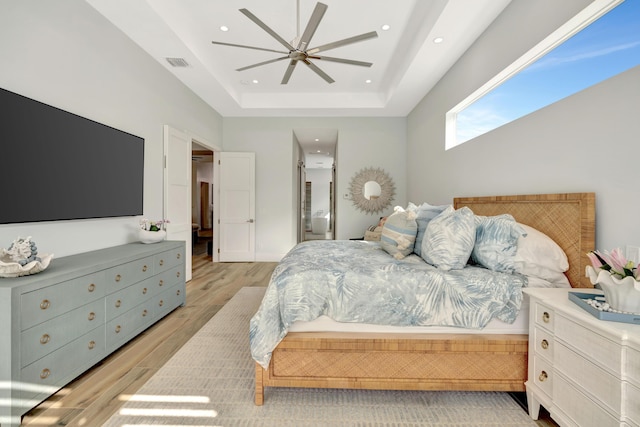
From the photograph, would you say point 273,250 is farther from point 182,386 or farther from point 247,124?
point 182,386

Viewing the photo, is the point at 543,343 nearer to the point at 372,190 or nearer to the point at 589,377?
the point at 589,377

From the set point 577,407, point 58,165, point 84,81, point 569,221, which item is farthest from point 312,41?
point 577,407

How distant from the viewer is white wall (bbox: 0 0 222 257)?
184cm

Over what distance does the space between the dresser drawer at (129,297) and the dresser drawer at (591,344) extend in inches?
109

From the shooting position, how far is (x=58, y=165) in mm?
2041

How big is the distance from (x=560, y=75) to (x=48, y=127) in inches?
141

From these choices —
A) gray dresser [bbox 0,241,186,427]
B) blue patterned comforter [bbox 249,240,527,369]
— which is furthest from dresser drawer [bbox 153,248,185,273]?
blue patterned comforter [bbox 249,240,527,369]

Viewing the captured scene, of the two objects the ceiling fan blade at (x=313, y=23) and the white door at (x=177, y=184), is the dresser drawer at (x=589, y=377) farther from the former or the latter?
the white door at (x=177, y=184)

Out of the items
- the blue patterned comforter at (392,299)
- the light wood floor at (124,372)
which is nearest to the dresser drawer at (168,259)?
the light wood floor at (124,372)

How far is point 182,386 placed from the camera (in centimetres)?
173

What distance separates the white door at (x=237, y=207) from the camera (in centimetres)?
538

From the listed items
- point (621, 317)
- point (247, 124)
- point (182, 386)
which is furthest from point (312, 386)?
point (247, 124)

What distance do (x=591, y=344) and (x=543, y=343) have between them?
0.97 feet

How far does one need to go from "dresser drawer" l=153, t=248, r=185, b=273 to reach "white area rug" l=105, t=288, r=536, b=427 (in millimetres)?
1026
